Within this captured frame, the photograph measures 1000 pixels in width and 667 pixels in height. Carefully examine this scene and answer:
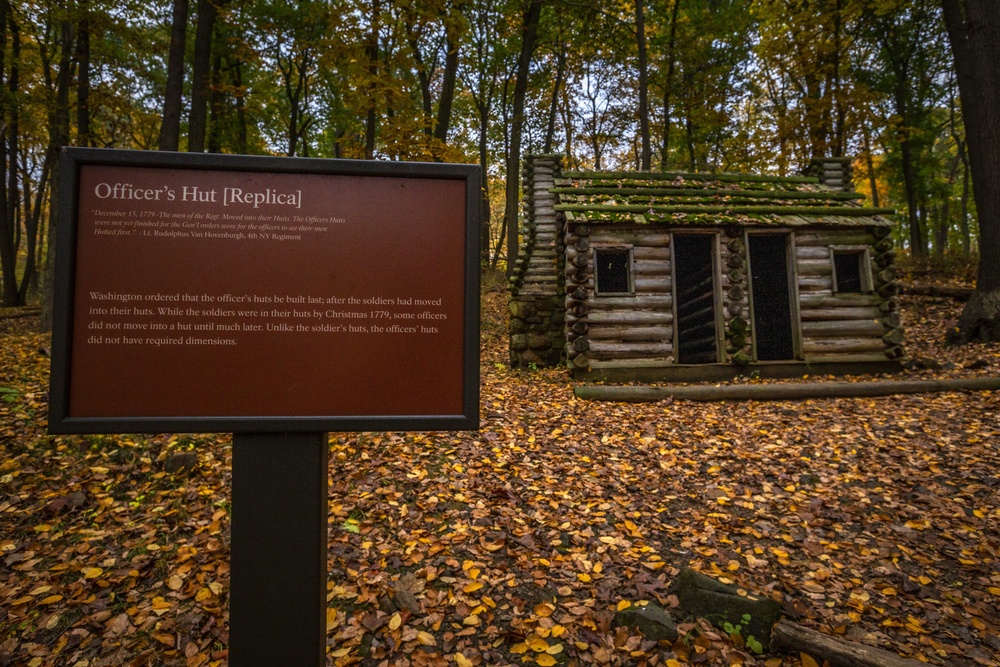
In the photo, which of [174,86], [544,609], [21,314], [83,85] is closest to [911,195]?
[544,609]

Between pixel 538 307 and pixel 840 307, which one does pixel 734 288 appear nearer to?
pixel 840 307

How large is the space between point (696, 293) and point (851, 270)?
3369 millimetres

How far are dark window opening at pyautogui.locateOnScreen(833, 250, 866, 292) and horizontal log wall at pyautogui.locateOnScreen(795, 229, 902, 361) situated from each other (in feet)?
0.59

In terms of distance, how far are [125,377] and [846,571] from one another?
5423mm

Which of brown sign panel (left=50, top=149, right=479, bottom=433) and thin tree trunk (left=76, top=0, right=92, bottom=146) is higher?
thin tree trunk (left=76, top=0, right=92, bottom=146)

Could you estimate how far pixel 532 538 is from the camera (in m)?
4.75

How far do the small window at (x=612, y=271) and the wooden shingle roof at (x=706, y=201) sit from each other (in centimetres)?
96

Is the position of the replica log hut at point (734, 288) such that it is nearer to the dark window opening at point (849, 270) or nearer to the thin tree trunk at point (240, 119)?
the dark window opening at point (849, 270)

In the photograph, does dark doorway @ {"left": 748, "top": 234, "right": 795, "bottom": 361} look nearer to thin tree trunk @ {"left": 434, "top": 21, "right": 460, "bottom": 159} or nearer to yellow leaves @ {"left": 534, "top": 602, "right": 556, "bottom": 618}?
yellow leaves @ {"left": 534, "top": 602, "right": 556, "bottom": 618}

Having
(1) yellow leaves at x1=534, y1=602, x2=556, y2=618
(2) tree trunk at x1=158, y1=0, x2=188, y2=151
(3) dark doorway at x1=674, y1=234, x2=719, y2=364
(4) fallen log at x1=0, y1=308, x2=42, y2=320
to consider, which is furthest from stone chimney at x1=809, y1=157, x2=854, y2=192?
(4) fallen log at x1=0, y1=308, x2=42, y2=320

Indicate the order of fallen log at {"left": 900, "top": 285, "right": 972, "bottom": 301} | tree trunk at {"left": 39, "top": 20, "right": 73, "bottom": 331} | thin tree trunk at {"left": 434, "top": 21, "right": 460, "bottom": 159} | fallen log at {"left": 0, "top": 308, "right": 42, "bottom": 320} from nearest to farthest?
tree trunk at {"left": 39, "top": 20, "right": 73, "bottom": 331}
fallen log at {"left": 0, "top": 308, "right": 42, "bottom": 320}
fallen log at {"left": 900, "top": 285, "right": 972, "bottom": 301}
thin tree trunk at {"left": 434, "top": 21, "right": 460, "bottom": 159}

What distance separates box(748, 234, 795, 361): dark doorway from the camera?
11.3m

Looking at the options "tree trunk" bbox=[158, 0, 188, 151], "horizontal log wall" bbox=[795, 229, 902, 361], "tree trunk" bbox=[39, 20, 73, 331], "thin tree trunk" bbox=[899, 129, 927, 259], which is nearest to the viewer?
"tree trunk" bbox=[158, 0, 188, 151]

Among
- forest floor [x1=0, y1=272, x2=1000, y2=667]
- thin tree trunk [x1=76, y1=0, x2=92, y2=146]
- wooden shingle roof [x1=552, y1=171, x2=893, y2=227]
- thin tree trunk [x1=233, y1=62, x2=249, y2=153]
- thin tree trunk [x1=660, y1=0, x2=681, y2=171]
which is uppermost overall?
thin tree trunk [x1=660, y1=0, x2=681, y2=171]
